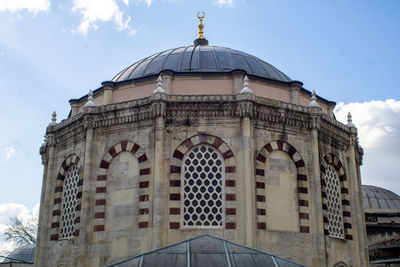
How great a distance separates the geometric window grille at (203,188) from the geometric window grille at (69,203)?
497 cm

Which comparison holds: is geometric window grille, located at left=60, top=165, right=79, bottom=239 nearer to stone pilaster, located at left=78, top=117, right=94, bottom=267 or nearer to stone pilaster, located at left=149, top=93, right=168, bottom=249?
stone pilaster, located at left=78, top=117, right=94, bottom=267

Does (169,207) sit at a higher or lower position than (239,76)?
lower

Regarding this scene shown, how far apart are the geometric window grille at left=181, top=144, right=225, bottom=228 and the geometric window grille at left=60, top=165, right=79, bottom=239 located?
4.97 metres

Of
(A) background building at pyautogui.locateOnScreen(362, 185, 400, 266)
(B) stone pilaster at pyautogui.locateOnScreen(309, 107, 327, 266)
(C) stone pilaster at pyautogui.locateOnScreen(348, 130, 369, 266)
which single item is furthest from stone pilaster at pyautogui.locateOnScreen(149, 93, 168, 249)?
(A) background building at pyautogui.locateOnScreen(362, 185, 400, 266)

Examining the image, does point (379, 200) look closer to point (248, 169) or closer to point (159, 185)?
point (248, 169)

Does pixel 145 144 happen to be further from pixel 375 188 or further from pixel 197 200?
pixel 375 188

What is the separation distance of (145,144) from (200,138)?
6.83ft

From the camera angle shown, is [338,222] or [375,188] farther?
[375,188]

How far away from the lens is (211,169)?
18.1 meters

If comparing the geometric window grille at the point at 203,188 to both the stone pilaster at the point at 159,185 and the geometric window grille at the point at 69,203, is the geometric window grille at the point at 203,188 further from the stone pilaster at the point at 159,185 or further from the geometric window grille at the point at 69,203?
the geometric window grille at the point at 69,203

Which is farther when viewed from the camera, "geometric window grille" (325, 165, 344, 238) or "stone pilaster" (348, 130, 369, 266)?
"stone pilaster" (348, 130, 369, 266)

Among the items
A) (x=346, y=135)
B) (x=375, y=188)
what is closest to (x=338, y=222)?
(x=346, y=135)

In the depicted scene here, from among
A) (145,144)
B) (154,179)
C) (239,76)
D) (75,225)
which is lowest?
(75,225)

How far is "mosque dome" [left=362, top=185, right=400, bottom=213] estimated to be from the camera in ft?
114
